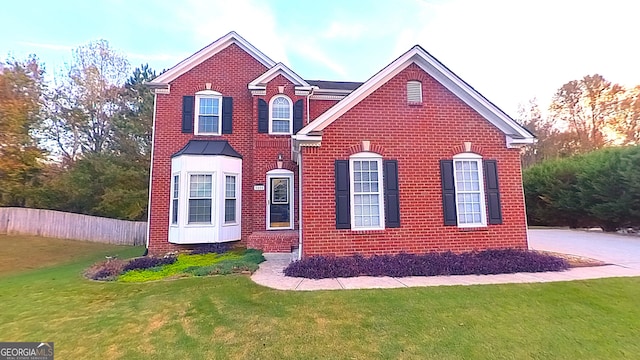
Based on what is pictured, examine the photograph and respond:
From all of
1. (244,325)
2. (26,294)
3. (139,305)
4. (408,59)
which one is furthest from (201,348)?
(408,59)

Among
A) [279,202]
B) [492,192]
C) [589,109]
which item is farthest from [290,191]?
[589,109]

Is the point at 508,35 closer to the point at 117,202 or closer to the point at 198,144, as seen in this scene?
the point at 198,144

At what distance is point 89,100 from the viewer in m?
24.8

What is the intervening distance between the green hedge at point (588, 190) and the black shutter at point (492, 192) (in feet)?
35.0

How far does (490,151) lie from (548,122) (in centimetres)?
2641

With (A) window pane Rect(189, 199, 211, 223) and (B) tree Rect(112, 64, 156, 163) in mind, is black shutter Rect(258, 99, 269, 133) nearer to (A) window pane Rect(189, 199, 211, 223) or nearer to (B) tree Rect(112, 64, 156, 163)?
(A) window pane Rect(189, 199, 211, 223)

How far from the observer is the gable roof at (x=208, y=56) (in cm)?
1339

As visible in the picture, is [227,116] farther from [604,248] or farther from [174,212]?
[604,248]

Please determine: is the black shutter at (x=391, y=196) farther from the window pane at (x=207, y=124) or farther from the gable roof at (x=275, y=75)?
the window pane at (x=207, y=124)

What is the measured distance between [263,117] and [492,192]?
9071 mm

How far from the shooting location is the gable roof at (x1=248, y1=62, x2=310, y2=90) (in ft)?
43.5

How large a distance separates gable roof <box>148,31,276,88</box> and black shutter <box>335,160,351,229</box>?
24.7 feet

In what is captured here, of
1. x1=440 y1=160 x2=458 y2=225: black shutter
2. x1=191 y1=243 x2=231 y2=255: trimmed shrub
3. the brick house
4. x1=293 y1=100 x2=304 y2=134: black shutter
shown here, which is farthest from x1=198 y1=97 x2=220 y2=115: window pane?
x1=440 y1=160 x2=458 y2=225: black shutter

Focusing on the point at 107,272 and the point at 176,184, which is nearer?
the point at 107,272
